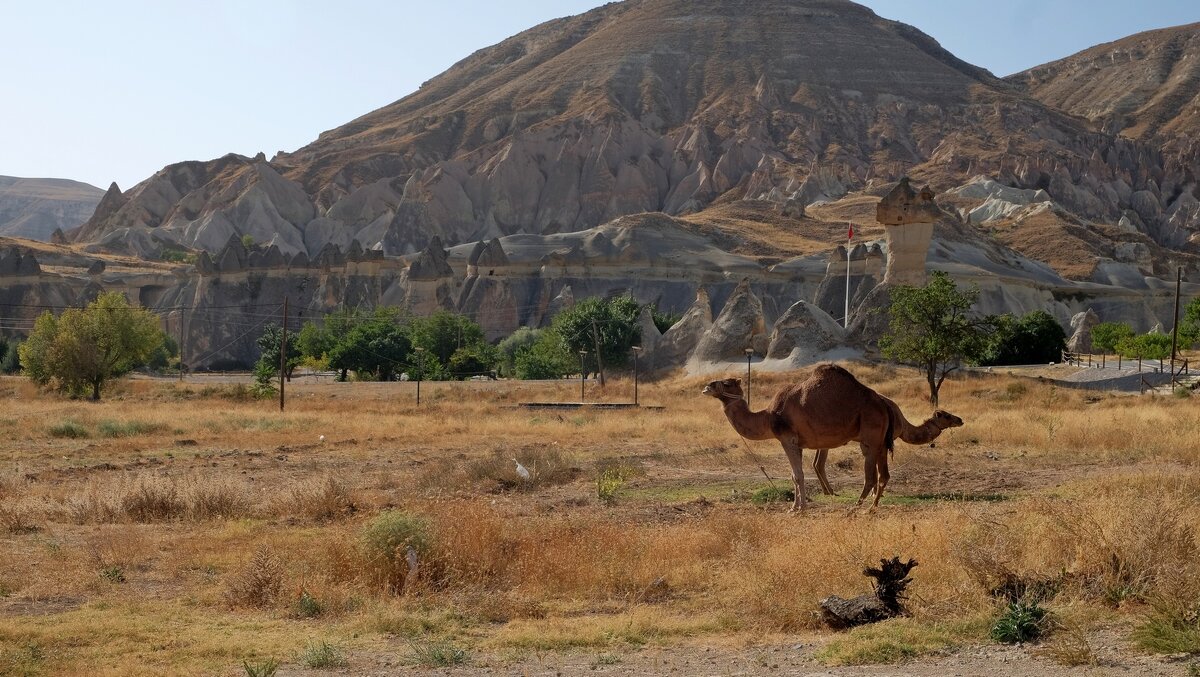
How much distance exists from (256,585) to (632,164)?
14538 cm

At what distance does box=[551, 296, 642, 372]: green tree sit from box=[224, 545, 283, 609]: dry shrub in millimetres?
36669

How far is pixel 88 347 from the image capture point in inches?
1678

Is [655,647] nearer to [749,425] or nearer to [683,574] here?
[683,574]

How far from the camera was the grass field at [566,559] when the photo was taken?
26.1ft

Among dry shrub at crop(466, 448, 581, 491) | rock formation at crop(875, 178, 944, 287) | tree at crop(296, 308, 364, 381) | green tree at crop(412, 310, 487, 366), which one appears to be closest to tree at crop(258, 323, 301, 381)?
tree at crop(296, 308, 364, 381)

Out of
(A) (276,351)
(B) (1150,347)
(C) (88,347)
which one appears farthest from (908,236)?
(A) (276,351)

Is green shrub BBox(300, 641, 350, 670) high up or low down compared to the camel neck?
down

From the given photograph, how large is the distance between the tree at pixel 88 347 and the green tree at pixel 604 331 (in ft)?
53.5

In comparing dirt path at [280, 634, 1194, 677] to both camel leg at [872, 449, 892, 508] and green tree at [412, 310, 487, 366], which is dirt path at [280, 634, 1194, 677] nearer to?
camel leg at [872, 449, 892, 508]

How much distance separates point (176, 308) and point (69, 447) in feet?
215

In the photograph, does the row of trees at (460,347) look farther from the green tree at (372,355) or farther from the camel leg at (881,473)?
the camel leg at (881,473)

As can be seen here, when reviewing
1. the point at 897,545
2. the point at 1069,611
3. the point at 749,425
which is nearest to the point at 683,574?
the point at 897,545

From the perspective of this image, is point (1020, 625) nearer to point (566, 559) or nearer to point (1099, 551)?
point (1099, 551)

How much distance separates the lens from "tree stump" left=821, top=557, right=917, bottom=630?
27.1 feet
